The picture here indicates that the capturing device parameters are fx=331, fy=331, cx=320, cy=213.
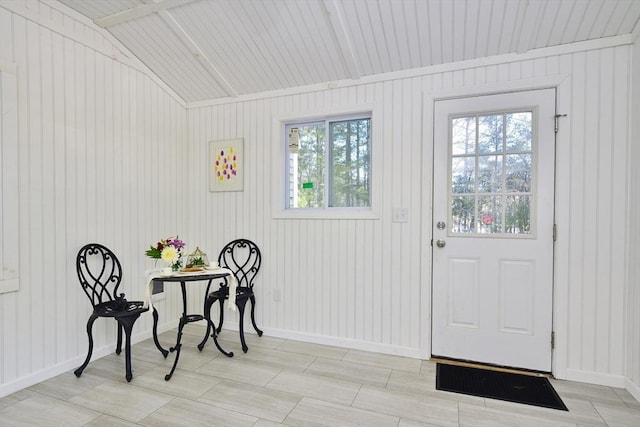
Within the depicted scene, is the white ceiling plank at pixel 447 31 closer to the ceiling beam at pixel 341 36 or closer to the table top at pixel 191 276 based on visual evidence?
the ceiling beam at pixel 341 36

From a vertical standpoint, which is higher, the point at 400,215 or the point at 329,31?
the point at 329,31

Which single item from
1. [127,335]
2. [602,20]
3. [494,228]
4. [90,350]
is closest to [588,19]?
[602,20]

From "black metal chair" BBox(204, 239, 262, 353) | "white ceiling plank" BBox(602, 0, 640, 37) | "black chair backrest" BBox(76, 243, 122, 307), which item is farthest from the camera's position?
"black metal chair" BBox(204, 239, 262, 353)

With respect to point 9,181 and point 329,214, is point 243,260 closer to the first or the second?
point 329,214

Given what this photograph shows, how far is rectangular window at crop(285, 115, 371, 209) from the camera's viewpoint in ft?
10.2

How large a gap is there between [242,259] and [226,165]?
1012 millimetres

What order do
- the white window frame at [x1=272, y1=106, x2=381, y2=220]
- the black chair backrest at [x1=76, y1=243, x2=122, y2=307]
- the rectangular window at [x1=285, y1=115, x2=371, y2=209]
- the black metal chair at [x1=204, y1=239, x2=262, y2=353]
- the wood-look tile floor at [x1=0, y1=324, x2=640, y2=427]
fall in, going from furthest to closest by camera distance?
the black metal chair at [x1=204, y1=239, x2=262, y2=353] → the rectangular window at [x1=285, y1=115, x2=371, y2=209] → the white window frame at [x1=272, y1=106, x2=381, y2=220] → the black chair backrest at [x1=76, y1=243, x2=122, y2=307] → the wood-look tile floor at [x1=0, y1=324, x2=640, y2=427]

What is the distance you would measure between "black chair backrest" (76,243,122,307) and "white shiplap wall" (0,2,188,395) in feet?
0.26

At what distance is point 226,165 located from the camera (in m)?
3.53

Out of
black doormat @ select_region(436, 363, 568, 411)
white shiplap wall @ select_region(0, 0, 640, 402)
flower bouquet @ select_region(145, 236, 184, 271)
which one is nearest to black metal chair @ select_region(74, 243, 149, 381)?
white shiplap wall @ select_region(0, 0, 640, 402)

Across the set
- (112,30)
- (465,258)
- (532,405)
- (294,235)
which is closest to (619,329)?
(532,405)

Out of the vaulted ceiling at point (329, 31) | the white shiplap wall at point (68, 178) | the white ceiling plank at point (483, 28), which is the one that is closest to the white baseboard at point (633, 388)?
the vaulted ceiling at point (329, 31)

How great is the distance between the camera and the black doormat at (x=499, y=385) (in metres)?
2.17

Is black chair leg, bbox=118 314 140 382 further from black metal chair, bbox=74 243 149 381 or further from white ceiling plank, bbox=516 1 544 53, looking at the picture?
white ceiling plank, bbox=516 1 544 53
